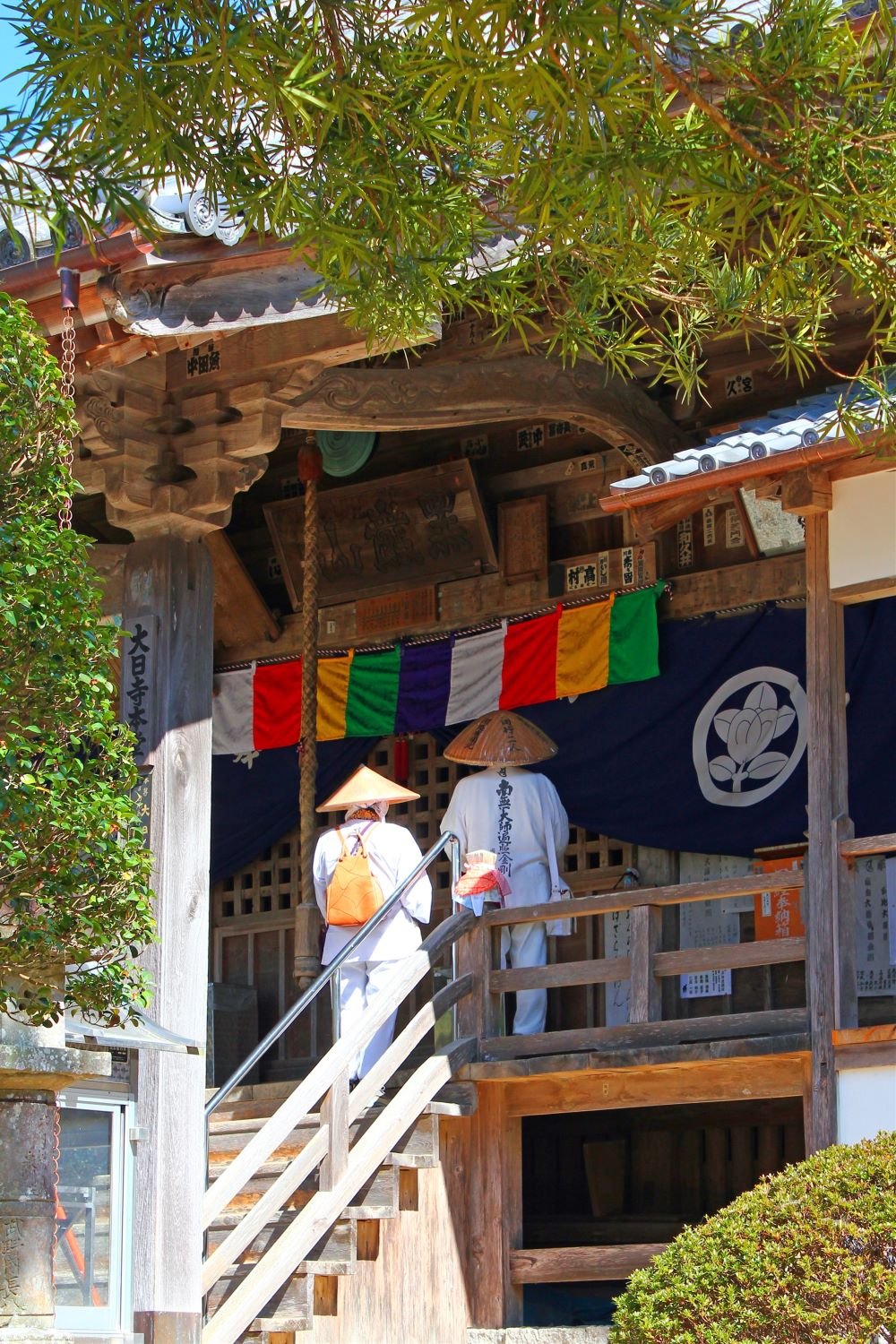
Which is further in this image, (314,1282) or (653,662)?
(653,662)

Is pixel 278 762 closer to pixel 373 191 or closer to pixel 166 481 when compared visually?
pixel 166 481

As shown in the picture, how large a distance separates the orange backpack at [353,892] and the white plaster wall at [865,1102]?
2.64 metres

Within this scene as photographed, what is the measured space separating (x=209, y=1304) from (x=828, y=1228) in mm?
3302

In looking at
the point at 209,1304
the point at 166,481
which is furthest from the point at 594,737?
the point at 209,1304

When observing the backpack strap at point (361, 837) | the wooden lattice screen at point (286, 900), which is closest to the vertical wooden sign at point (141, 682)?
the backpack strap at point (361, 837)

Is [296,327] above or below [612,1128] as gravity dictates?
above

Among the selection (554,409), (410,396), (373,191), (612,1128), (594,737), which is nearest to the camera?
(373,191)

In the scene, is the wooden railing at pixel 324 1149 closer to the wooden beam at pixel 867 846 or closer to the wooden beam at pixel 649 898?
the wooden beam at pixel 649 898

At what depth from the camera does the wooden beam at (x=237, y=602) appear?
43.4ft

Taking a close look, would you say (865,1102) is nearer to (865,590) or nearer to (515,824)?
(865,590)

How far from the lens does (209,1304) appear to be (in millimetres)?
8500

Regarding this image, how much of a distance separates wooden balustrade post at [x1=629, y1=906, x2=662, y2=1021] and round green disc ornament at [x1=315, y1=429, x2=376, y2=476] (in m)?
4.05

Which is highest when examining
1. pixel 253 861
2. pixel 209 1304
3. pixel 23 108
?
pixel 23 108

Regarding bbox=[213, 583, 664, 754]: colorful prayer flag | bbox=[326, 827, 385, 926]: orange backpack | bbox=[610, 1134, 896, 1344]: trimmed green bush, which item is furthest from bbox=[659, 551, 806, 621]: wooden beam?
bbox=[610, 1134, 896, 1344]: trimmed green bush
